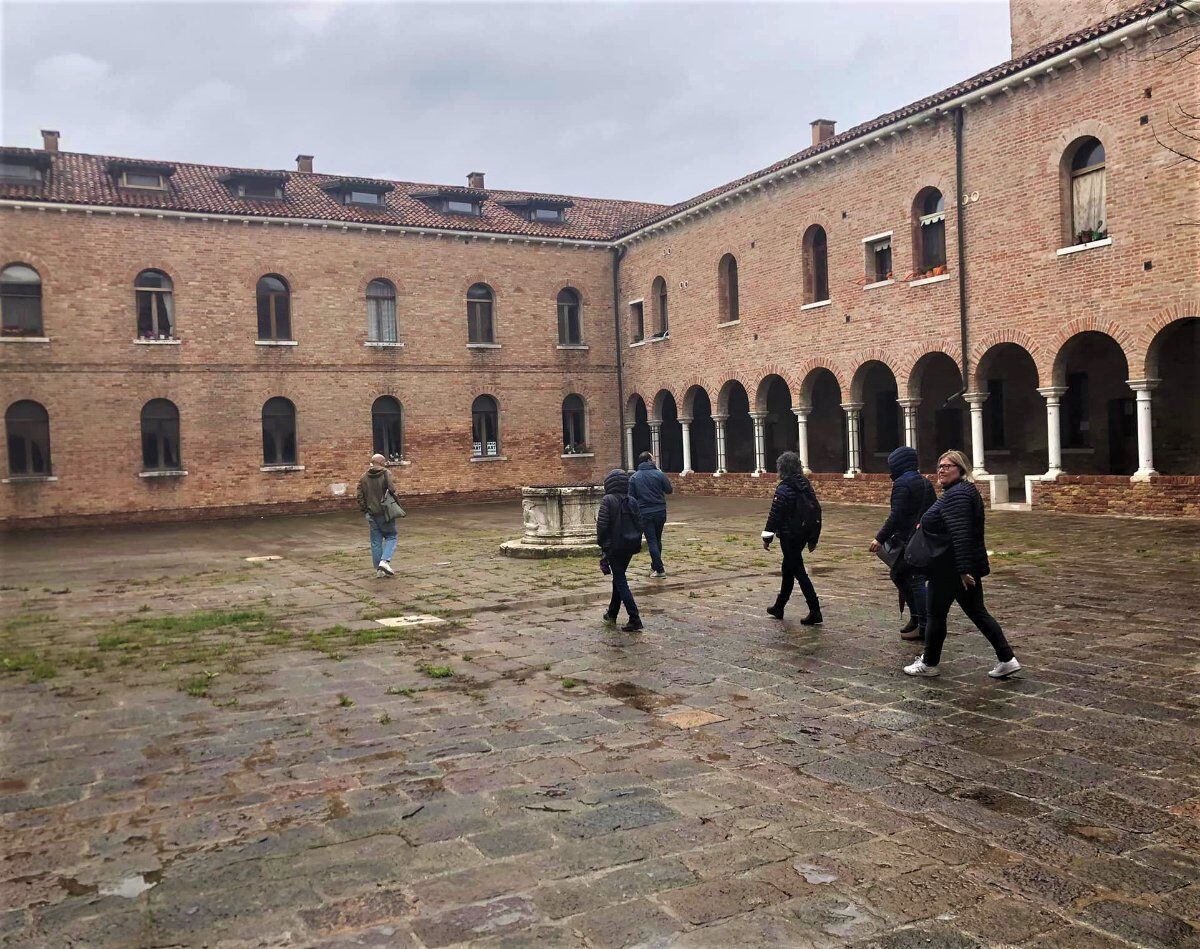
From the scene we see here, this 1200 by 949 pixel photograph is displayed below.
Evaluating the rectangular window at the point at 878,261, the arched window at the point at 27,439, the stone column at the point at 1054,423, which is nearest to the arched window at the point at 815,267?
the rectangular window at the point at 878,261

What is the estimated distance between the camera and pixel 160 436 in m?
26.7

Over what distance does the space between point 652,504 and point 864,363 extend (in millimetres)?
12826

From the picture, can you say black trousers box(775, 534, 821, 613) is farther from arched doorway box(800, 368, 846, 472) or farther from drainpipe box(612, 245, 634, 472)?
drainpipe box(612, 245, 634, 472)

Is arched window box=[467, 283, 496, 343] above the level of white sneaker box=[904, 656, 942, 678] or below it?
above

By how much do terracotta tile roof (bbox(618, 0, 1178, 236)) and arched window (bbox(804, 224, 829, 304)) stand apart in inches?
76.4

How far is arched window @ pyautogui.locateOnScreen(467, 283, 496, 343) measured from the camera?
31.2 meters

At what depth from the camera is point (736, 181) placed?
27.1 metres

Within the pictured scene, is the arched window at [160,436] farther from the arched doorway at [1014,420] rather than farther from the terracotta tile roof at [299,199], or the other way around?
the arched doorway at [1014,420]

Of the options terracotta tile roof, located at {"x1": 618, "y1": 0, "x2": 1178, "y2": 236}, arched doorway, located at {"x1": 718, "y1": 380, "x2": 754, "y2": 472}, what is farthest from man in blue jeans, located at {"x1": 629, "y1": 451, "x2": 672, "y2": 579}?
arched doorway, located at {"x1": 718, "y1": 380, "x2": 754, "y2": 472}

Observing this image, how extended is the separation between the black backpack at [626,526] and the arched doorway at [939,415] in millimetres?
17161

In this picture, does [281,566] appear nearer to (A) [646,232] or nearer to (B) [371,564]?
(B) [371,564]

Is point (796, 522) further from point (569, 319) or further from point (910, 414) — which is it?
point (569, 319)

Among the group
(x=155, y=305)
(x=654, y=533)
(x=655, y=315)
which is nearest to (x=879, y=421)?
(x=655, y=315)

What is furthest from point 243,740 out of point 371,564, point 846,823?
point 371,564
